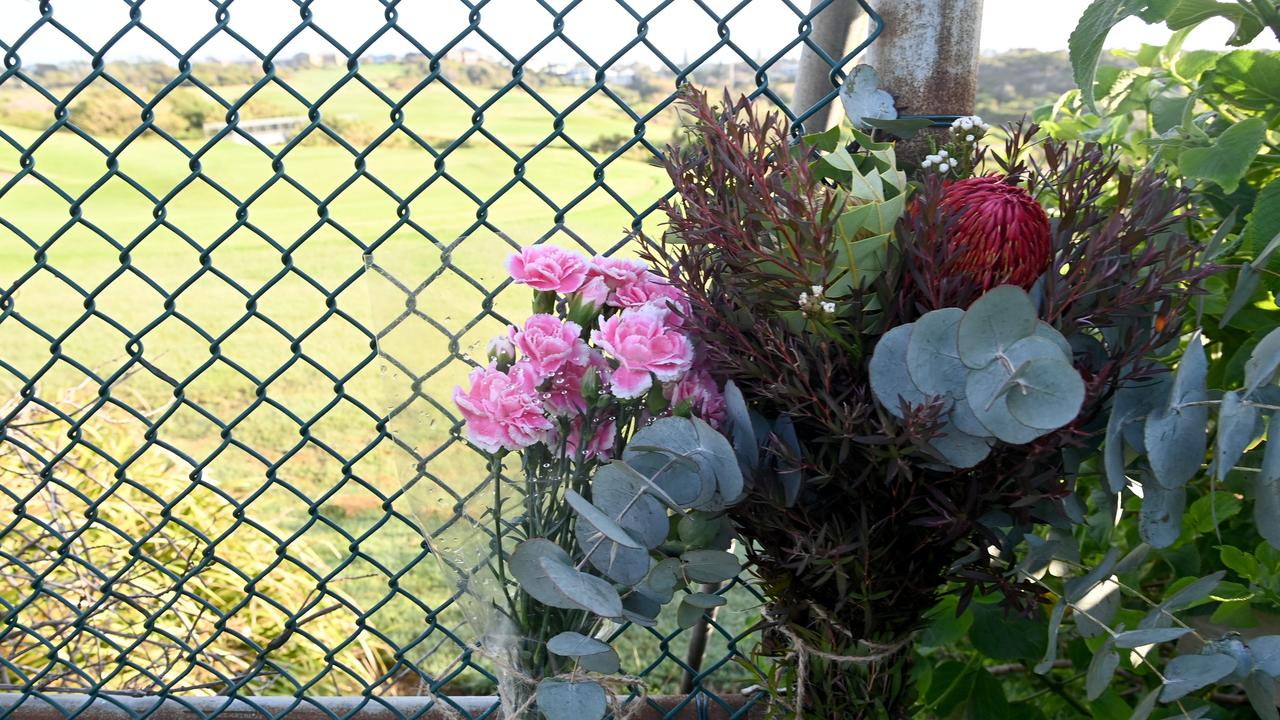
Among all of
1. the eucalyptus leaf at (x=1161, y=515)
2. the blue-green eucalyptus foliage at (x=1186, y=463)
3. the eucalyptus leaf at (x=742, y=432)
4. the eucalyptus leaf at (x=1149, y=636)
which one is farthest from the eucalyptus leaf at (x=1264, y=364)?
the eucalyptus leaf at (x=742, y=432)

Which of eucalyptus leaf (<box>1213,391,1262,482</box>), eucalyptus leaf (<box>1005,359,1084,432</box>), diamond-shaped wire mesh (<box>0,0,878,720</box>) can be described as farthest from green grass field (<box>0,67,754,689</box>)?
eucalyptus leaf (<box>1213,391,1262,482</box>)

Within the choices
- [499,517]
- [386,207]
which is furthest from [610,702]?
[386,207]

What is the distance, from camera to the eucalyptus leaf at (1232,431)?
74 centimetres

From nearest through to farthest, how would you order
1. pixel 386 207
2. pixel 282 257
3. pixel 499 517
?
pixel 499 517, pixel 282 257, pixel 386 207

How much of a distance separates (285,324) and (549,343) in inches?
153

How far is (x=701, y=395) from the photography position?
2.84ft

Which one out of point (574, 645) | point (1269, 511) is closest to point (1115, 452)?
point (1269, 511)

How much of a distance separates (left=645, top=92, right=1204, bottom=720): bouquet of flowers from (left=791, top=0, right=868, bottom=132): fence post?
0.39 meters

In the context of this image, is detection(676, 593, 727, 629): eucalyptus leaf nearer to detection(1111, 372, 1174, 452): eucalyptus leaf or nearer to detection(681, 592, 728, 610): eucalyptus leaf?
detection(681, 592, 728, 610): eucalyptus leaf

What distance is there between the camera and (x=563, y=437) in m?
0.90

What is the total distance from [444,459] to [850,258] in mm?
497

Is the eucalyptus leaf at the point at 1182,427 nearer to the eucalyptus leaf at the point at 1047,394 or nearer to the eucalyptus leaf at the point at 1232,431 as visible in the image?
the eucalyptus leaf at the point at 1232,431

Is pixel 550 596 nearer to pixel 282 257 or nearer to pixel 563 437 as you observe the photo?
pixel 563 437

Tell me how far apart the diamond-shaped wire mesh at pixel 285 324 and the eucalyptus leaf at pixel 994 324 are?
0.43 meters
